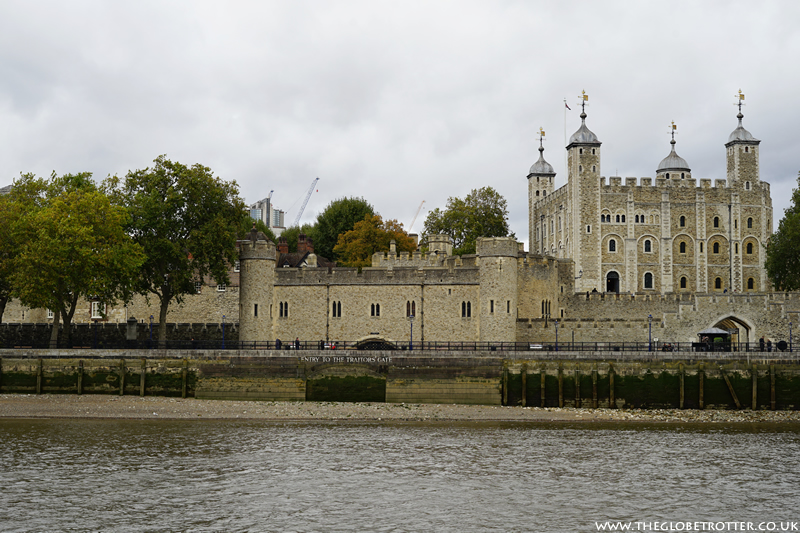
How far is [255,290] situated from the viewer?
51.0 m

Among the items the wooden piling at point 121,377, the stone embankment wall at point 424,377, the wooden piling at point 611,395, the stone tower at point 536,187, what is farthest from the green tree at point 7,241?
the stone tower at point 536,187

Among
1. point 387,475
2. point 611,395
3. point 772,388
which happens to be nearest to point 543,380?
point 611,395

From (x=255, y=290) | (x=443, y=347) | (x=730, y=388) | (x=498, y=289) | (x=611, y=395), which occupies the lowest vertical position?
(x=611, y=395)

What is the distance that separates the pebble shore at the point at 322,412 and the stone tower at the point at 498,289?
10.3 m

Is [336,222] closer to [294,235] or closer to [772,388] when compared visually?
[294,235]

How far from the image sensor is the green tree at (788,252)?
→ 195 ft

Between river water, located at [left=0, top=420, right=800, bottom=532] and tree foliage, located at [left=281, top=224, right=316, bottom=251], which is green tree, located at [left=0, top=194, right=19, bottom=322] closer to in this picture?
river water, located at [left=0, top=420, right=800, bottom=532]

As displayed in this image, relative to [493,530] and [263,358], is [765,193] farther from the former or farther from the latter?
[493,530]

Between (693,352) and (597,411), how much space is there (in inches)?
245

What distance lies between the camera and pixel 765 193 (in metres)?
79.6

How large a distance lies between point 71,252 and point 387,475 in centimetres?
2430

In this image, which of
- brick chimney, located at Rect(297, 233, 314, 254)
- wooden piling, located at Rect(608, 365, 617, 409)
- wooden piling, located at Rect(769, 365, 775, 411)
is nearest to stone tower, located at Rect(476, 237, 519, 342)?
wooden piling, located at Rect(608, 365, 617, 409)

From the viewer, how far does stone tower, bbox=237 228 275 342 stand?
1993 inches

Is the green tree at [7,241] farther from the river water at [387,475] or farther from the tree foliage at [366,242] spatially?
the tree foliage at [366,242]
